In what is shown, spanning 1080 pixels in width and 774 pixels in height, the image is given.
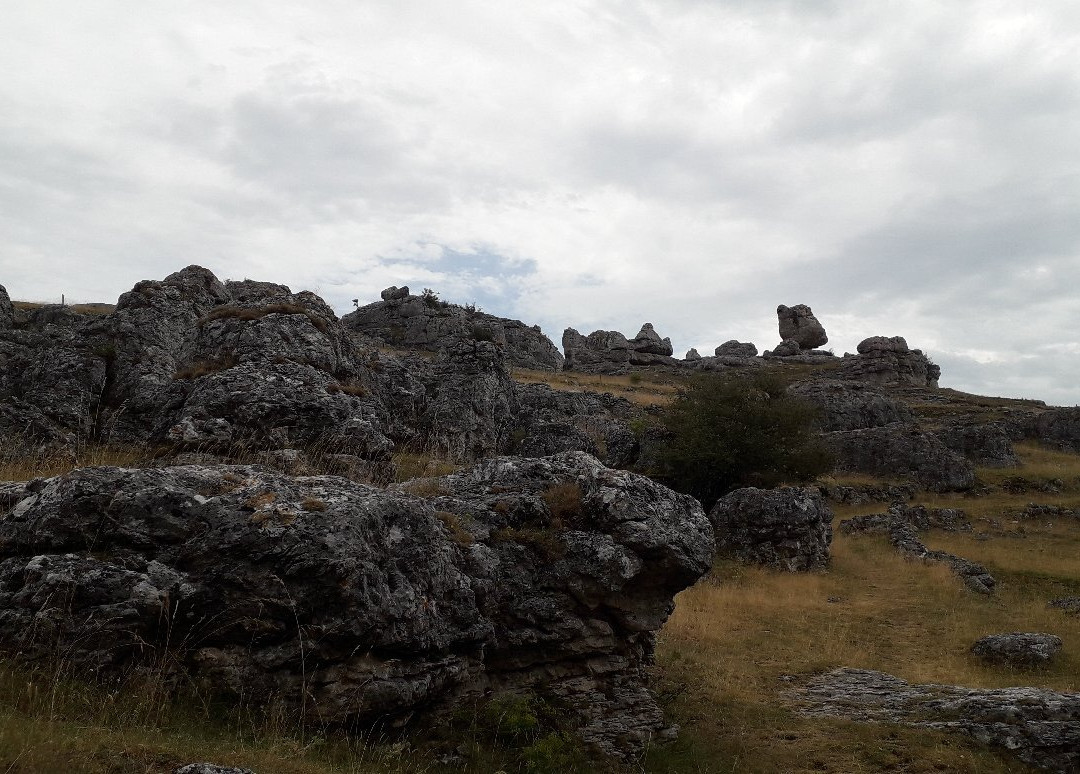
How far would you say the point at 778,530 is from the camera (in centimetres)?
2373

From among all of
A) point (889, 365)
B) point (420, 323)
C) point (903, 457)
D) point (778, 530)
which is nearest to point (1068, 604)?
point (778, 530)

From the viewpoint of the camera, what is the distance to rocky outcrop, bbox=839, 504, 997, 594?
22.5 meters

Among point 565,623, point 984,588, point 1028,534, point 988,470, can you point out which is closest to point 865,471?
point 988,470

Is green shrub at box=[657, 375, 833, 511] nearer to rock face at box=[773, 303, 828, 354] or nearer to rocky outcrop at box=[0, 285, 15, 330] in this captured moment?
rocky outcrop at box=[0, 285, 15, 330]

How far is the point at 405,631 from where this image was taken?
7.07 m

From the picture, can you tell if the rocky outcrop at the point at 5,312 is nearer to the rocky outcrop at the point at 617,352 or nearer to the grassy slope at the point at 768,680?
the grassy slope at the point at 768,680

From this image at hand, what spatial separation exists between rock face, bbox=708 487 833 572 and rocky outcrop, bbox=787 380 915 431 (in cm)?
3100

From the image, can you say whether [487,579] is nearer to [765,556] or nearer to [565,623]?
[565,623]

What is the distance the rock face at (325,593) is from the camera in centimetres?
608

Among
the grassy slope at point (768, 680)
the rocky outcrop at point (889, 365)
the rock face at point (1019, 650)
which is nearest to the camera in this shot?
the grassy slope at point (768, 680)

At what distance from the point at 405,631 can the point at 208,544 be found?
2.16 m

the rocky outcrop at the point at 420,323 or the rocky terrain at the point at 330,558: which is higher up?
the rocky outcrop at the point at 420,323

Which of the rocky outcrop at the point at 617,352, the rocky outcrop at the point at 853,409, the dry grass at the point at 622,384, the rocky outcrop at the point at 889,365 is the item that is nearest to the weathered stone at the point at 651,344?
the rocky outcrop at the point at 617,352

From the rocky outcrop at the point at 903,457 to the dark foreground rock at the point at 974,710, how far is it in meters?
32.9
